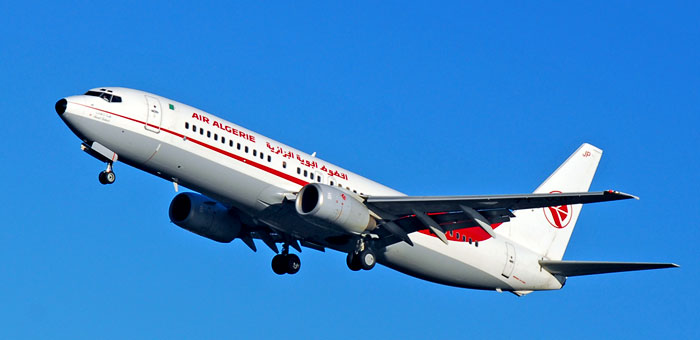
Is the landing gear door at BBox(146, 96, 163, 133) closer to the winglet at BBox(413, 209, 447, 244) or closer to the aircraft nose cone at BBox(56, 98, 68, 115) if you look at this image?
the aircraft nose cone at BBox(56, 98, 68, 115)

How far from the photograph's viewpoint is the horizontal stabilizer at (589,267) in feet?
143

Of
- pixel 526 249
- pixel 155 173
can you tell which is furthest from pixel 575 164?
pixel 155 173

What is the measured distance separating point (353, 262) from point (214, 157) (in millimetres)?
7479

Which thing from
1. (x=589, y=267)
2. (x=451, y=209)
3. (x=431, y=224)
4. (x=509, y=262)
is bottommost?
(x=431, y=224)

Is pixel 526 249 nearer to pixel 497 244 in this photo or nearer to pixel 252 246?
pixel 497 244

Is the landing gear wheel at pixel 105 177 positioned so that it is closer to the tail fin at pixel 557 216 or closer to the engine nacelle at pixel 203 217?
the engine nacelle at pixel 203 217

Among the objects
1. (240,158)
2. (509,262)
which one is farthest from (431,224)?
(240,158)

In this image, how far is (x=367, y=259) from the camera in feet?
143

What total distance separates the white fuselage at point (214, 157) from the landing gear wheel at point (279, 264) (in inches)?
122

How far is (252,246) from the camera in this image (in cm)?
4734

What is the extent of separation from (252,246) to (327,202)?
25.6 ft

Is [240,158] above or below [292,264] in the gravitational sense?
above

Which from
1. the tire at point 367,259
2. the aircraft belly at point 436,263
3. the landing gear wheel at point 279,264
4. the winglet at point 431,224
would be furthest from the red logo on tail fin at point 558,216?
the landing gear wheel at point 279,264

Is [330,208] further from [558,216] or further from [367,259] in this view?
[558,216]
